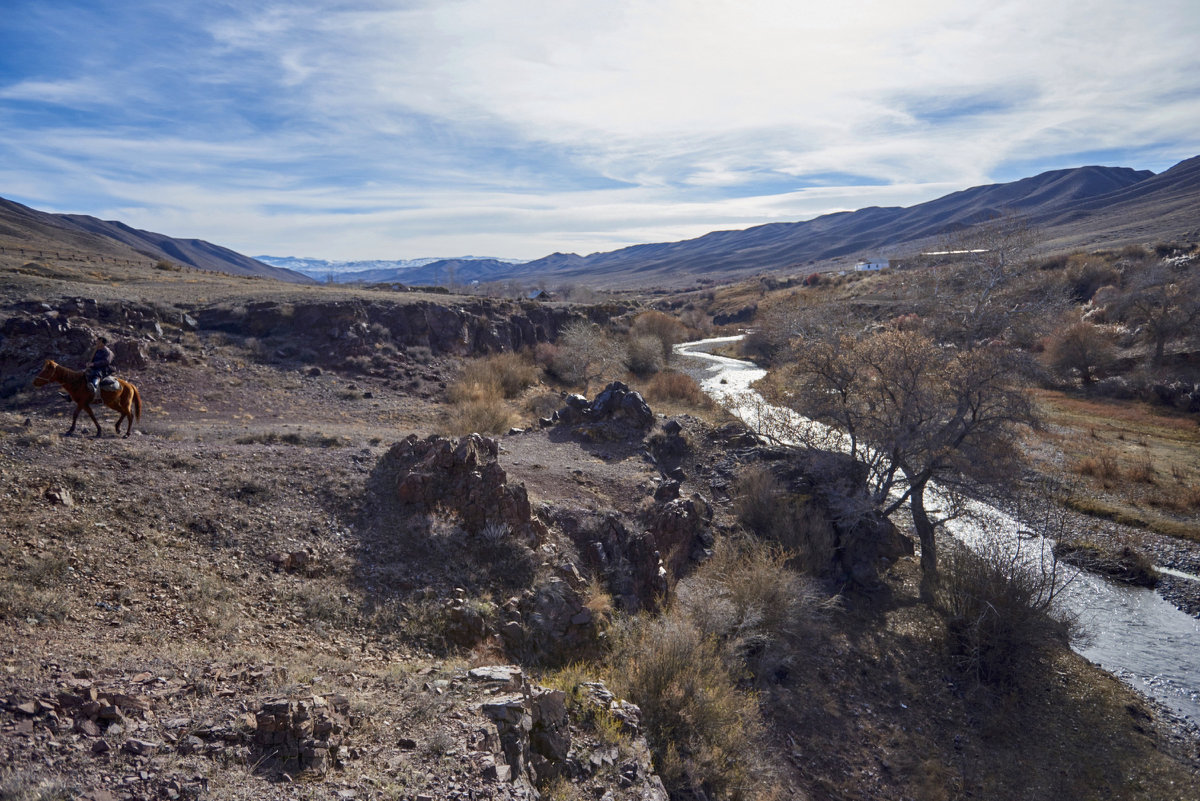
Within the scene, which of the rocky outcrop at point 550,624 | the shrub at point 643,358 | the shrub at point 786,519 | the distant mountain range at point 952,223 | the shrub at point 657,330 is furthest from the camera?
the distant mountain range at point 952,223

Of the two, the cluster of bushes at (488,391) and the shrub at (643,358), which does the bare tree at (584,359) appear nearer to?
the cluster of bushes at (488,391)

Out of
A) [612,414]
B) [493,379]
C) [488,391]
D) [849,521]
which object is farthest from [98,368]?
[493,379]

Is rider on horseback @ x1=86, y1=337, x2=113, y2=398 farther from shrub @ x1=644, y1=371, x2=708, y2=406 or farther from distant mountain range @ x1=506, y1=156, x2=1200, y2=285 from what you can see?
distant mountain range @ x1=506, y1=156, x2=1200, y2=285

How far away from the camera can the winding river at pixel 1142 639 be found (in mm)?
12078

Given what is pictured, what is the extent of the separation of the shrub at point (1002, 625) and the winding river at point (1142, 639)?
4.41ft

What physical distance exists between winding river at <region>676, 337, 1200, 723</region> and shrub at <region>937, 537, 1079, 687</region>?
1.34m

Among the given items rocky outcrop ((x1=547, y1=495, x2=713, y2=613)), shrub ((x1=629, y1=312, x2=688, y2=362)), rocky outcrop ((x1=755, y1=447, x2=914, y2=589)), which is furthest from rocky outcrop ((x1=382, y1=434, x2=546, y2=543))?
shrub ((x1=629, y1=312, x2=688, y2=362))

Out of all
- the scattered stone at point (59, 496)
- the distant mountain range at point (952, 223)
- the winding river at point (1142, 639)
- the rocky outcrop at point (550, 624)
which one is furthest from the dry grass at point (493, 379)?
the distant mountain range at point (952, 223)

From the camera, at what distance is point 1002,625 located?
12.0 meters

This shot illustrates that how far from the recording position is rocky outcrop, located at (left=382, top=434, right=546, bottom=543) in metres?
10.3

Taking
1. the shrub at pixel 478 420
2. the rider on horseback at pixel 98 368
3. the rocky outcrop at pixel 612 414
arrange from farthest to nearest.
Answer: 1. the rocky outcrop at pixel 612 414
2. the shrub at pixel 478 420
3. the rider on horseback at pixel 98 368

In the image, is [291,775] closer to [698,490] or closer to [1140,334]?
[698,490]

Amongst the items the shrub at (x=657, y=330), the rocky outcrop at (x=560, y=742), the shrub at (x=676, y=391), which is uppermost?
the shrub at (x=657, y=330)

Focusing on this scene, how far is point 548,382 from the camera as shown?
31156 mm
